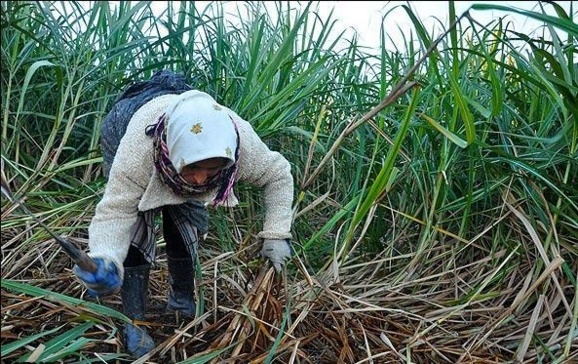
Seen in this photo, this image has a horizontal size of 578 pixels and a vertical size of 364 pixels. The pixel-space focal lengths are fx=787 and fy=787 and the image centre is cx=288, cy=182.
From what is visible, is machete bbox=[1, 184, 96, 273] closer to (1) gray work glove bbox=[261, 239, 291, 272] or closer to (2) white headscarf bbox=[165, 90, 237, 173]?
(2) white headscarf bbox=[165, 90, 237, 173]

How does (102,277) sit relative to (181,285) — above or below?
above

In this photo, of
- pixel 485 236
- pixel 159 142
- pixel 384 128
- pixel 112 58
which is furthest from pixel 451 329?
pixel 112 58

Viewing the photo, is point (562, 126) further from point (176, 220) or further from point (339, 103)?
point (176, 220)

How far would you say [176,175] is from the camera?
5.37 ft

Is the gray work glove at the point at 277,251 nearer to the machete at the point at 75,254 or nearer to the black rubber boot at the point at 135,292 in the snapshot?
the black rubber boot at the point at 135,292

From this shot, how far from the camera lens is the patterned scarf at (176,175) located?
1.62m

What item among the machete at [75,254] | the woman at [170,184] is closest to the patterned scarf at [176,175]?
the woman at [170,184]

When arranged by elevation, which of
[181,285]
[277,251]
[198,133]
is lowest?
[181,285]

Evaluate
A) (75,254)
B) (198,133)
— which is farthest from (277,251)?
(75,254)

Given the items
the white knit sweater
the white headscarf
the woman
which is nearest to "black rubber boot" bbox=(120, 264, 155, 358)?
the woman

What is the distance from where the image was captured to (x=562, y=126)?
80.7 inches

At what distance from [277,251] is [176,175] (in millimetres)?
327

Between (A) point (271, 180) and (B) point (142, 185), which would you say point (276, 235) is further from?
(B) point (142, 185)

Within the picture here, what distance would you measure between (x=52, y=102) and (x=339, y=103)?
0.93 meters
